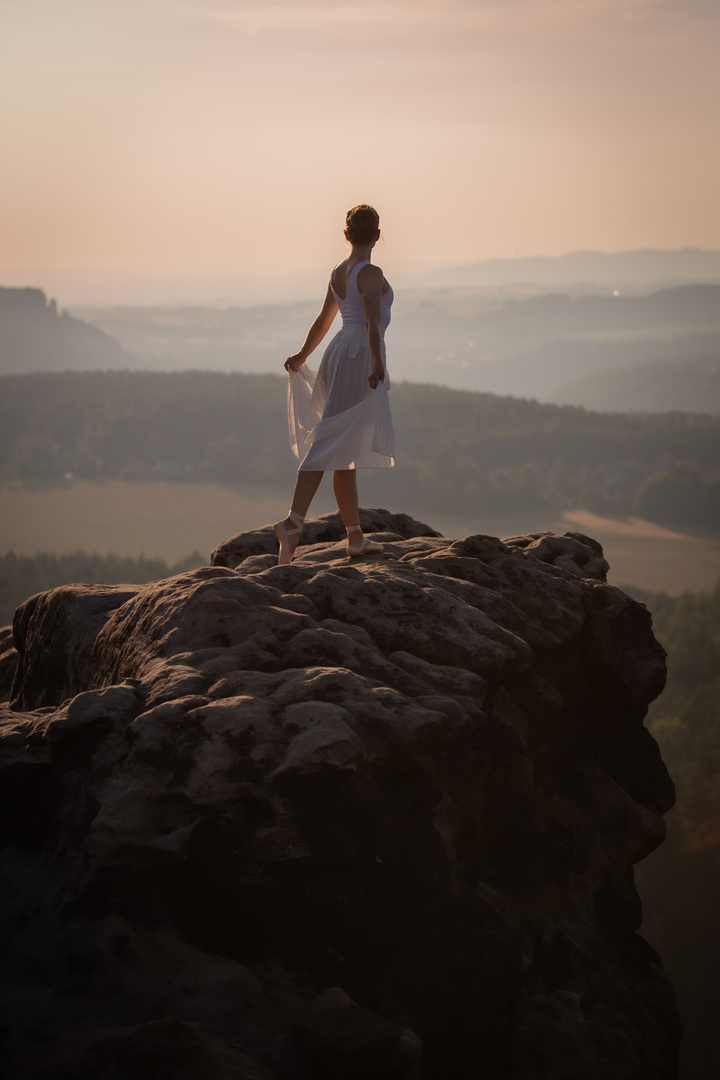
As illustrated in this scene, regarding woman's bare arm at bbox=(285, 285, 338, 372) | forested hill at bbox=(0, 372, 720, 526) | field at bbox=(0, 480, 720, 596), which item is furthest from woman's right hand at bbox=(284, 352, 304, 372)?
forested hill at bbox=(0, 372, 720, 526)

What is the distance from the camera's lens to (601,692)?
6.88 meters

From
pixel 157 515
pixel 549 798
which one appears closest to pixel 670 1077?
pixel 549 798

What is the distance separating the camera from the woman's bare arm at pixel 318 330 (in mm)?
6711

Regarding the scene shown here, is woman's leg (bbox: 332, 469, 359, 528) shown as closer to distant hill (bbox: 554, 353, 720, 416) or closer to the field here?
the field

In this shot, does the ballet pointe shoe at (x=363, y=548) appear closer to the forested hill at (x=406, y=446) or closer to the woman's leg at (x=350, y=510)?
the woman's leg at (x=350, y=510)

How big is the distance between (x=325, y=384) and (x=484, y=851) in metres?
4.10

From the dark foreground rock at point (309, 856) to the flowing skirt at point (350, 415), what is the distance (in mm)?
1136

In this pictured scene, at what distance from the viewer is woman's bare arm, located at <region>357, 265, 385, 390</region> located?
633cm

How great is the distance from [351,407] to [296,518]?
107 centimetres

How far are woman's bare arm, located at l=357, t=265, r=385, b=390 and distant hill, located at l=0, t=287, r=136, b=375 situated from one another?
119742mm

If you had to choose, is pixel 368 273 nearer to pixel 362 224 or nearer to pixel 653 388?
pixel 362 224

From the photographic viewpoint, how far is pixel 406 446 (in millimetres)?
96562

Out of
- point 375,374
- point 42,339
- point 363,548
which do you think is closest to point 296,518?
point 363,548

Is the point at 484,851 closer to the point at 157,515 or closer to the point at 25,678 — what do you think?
the point at 25,678
